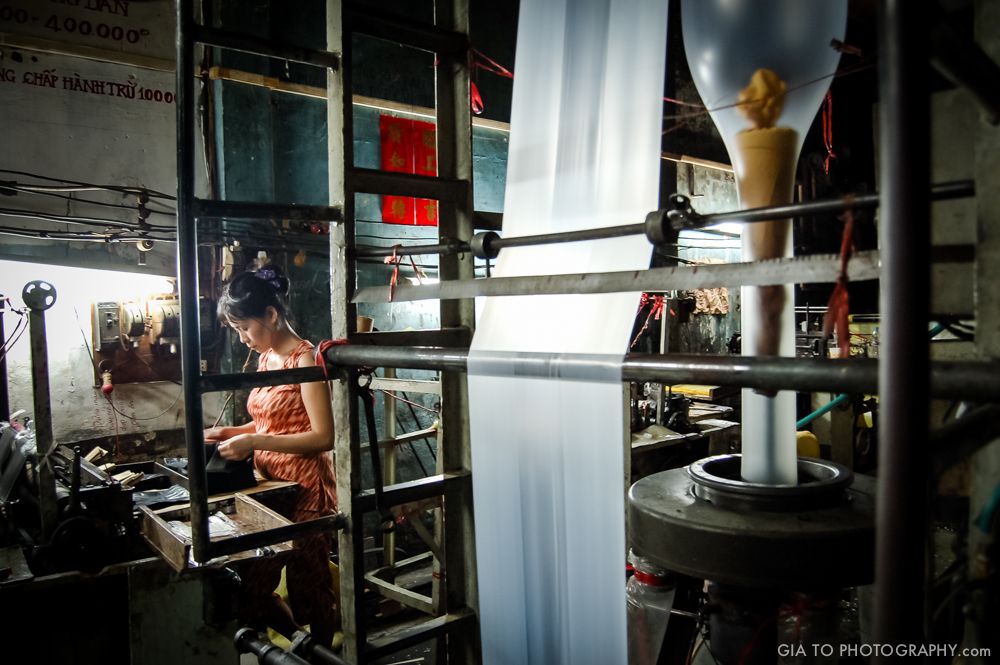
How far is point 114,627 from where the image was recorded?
306 cm

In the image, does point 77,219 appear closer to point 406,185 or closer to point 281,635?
point 281,635

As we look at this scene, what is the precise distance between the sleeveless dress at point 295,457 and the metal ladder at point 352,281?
1610 millimetres

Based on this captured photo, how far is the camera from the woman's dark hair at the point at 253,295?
3449 mm

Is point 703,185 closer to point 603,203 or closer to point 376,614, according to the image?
point 376,614

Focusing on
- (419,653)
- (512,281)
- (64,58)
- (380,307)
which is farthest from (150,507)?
(64,58)

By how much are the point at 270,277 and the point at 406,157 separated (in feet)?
10.9

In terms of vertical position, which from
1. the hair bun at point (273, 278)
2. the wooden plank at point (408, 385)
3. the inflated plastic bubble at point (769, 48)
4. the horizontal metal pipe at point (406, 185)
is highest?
the inflated plastic bubble at point (769, 48)

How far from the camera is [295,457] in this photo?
11.4ft

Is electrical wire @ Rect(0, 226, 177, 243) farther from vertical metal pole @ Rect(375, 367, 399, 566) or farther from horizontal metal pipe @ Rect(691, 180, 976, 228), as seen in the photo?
horizontal metal pipe @ Rect(691, 180, 976, 228)

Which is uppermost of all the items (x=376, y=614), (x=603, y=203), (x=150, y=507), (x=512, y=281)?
(x=603, y=203)

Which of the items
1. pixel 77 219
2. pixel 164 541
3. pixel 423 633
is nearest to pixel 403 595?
pixel 164 541

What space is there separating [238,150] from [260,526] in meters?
4.12

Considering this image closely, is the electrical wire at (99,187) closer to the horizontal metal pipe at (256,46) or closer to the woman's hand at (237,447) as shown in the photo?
the woman's hand at (237,447)

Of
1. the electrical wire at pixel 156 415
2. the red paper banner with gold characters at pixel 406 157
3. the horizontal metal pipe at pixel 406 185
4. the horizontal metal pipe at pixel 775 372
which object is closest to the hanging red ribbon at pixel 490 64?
the horizontal metal pipe at pixel 406 185
